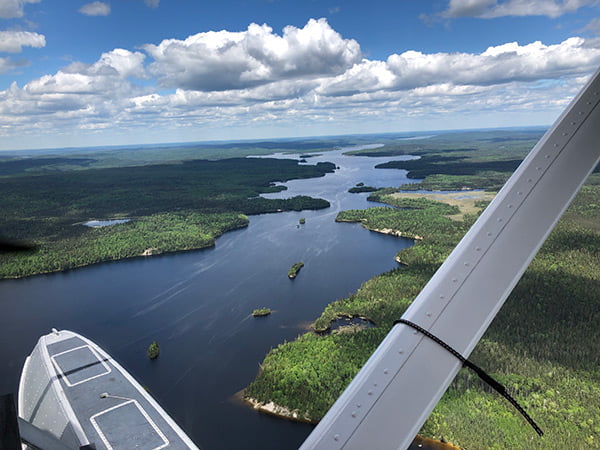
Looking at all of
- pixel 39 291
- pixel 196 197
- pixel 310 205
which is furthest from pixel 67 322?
pixel 196 197

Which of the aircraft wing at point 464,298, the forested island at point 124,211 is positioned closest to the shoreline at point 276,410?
the aircraft wing at point 464,298

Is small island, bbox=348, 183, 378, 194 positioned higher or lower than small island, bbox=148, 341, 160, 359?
higher

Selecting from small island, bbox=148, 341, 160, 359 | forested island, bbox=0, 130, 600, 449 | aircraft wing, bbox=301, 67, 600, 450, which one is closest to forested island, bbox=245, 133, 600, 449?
forested island, bbox=0, 130, 600, 449

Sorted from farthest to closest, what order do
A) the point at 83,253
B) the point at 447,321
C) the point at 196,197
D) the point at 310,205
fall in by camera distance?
Result: the point at 196,197 → the point at 310,205 → the point at 83,253 → the point at 447,321

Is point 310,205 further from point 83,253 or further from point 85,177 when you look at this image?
point 85,177

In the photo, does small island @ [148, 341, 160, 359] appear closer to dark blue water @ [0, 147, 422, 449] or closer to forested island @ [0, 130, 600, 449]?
dark blue water @ [0, 147, 422, 449]

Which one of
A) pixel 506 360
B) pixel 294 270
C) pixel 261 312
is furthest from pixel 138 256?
pixel 506 360

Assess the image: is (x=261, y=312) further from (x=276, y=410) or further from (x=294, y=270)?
(x=276, y=410)
